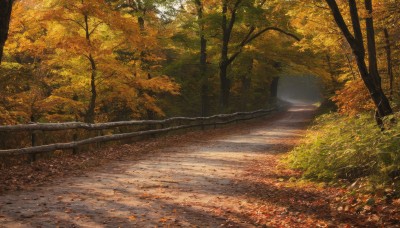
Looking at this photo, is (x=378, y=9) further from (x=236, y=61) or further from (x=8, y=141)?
(x=236, y=61)

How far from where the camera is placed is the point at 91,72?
16078mm

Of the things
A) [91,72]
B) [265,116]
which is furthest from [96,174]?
[265,116]

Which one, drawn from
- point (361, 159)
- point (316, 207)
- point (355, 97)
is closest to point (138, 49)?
point (355, 97)

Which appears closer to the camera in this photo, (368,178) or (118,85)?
(368,178)

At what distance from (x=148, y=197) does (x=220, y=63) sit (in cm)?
1953

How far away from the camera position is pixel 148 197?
683cm

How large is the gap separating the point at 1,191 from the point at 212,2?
1983 centimetres

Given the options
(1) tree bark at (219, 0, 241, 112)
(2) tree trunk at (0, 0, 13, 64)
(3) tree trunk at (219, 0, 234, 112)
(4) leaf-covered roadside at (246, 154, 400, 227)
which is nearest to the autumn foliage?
(4) leaf-covered roadside at (246, 154, 400, 227)

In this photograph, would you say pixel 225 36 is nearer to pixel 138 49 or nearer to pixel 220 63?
pixel 220 63

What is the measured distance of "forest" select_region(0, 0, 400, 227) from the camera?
7824 millimetres

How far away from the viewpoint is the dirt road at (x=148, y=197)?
18.0 ft

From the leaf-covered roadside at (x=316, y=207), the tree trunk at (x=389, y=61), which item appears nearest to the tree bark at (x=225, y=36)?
the tree trunk at (x=389, y=61)

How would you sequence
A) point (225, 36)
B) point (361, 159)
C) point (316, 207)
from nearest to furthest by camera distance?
1. point (316, 207)
2. point (361, 159)
3. point (225, 36)

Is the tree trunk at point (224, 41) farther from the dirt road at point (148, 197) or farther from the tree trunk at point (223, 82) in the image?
the dirt road at point (148, 197)
